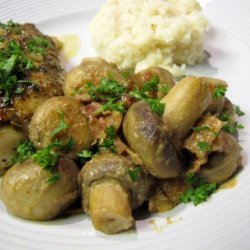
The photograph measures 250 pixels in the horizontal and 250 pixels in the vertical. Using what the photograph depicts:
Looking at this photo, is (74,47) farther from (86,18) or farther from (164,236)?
(164,236)

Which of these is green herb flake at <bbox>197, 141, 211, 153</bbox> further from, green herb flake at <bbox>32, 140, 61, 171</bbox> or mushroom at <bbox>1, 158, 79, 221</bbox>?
green herb flake at <bbox>32, 140, 61, 171</bbox>

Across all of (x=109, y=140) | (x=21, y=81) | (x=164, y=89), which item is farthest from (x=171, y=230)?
(x=21, y=81)

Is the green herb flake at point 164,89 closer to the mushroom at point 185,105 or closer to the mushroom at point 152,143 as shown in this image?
the mushroom at point 185,105

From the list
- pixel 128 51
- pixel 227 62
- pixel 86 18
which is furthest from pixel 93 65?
pixel 86 18

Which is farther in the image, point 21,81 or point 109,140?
point 21,81

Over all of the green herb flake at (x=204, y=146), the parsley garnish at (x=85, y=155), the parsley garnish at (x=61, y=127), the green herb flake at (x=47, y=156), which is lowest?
the parsley garnish at (x=85, y=155)

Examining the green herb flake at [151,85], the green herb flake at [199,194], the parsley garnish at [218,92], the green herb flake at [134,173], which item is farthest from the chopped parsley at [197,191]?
the green herb flake at [151,85]

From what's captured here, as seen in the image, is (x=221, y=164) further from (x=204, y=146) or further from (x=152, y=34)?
(x=152, y=34)
